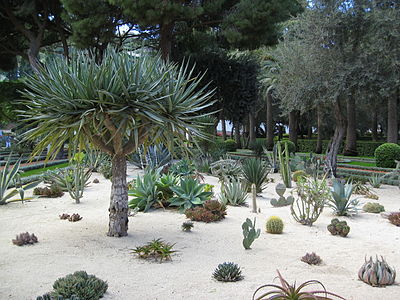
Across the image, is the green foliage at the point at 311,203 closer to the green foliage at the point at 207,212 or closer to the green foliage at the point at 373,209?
the green foliage at the point at 373,209

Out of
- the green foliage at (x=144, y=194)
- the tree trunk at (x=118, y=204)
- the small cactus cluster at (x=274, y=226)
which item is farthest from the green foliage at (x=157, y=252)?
the green foliage at (x=144, y=194)

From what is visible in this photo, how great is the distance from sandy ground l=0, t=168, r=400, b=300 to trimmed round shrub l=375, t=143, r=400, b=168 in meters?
11.1

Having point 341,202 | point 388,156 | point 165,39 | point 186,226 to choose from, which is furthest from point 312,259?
point 165,39

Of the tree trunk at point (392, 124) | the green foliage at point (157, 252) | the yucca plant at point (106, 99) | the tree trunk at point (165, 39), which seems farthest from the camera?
the tree trunk at point (392, 124)

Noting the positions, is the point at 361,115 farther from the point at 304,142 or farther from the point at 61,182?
the point at 61,182

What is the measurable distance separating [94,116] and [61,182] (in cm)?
593

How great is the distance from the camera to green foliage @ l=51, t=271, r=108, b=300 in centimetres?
406

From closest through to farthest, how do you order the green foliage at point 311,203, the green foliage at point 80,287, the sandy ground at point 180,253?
the green foliage at point 80,287
the sandy ground at point 180,253
the green foliage at point 311,203

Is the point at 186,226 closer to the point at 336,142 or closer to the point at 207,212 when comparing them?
the point at 207,212

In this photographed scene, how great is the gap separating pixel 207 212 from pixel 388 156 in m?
14.0

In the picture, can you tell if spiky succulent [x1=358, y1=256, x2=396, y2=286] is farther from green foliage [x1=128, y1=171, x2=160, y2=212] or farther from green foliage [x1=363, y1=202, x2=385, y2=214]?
green foliage [x1=128, y1=171, x2=160, y2=212]

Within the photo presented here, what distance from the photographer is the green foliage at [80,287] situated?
13.3 ft

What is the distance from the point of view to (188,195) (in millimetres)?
8992

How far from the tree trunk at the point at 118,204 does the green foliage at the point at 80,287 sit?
2317 mm
